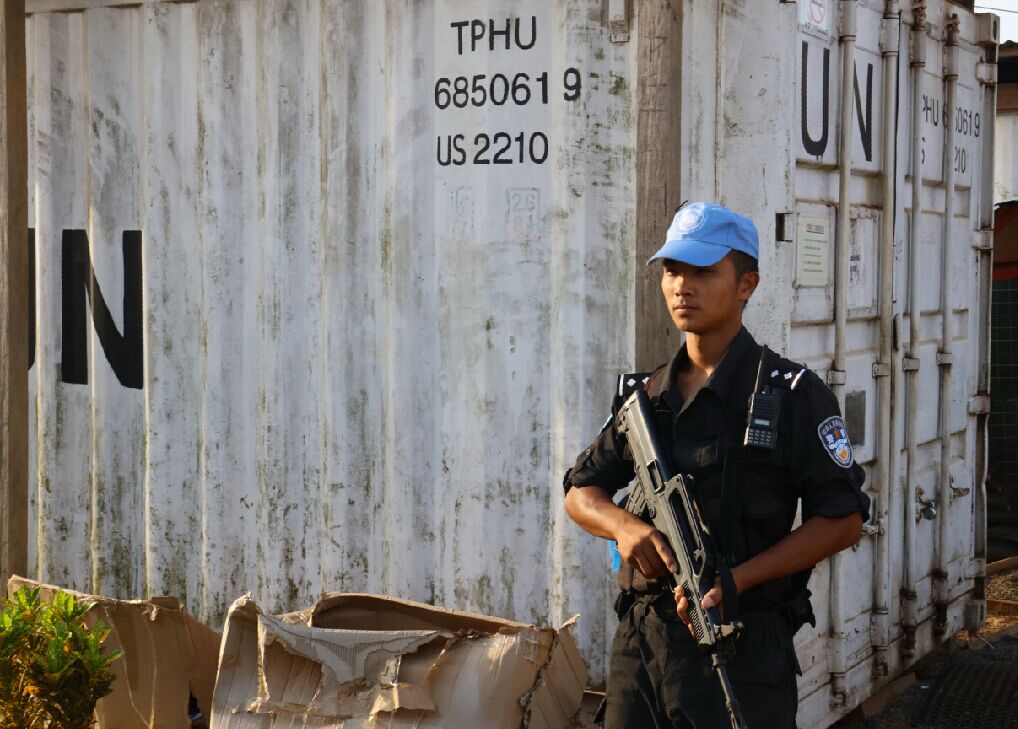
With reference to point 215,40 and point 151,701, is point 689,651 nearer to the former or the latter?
point 151,701

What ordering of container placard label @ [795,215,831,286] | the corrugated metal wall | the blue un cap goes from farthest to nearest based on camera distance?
container placard label @ [795,215,831,286] < the corrugated metal wall < the blue un cap

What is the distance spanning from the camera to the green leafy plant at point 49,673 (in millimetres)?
3635

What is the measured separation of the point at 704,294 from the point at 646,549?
0.54 metres

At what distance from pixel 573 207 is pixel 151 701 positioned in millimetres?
2024

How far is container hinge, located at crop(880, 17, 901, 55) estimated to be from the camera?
475 centimetres

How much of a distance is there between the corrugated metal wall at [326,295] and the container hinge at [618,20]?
0.04 meters

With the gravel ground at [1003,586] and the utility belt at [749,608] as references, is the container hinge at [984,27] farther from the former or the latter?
the utility belt at [749,608]

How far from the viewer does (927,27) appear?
17.1 feet

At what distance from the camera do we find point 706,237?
2.72m

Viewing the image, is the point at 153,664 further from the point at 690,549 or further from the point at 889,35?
the point at 889,35

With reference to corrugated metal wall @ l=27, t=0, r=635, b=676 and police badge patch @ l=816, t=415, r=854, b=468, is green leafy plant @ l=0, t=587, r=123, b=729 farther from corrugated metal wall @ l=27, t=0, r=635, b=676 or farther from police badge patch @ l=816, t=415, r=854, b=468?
police badge patch @ l=816, t=415, r=854, b=468

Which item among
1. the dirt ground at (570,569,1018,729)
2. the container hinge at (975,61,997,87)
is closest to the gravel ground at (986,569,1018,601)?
the dirt ground at (570,569,1018,729)

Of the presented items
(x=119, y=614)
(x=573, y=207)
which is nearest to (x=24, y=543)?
(x=119, y=614)

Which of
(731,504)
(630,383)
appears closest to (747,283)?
(630,383)
